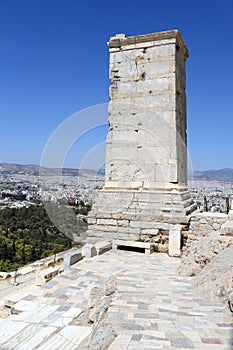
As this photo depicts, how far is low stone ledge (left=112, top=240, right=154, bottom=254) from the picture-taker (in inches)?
293

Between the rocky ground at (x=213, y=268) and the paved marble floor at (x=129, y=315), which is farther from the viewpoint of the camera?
the rocky ground at (x=213, y=268)

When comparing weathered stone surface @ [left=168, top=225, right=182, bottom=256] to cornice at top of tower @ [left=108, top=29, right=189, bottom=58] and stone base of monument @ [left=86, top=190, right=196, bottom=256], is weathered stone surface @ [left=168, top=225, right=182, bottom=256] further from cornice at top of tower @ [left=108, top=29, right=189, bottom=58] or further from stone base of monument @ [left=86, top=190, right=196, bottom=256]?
cornice at top of tower @ [left=108, top=29, right=189, bottom=58]

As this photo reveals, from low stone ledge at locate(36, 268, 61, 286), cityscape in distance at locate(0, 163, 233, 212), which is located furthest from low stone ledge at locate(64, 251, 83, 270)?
cityscape in distance at locate(0, 163, 233, 212)

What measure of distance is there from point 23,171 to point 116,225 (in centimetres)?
4247

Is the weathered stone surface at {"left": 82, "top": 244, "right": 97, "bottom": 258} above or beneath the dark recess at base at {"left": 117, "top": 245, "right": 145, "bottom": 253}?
above

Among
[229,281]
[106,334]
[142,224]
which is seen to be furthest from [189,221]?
[106,334]

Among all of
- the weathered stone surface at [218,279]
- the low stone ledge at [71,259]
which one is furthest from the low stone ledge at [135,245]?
the weathered stone surface at [218,279]

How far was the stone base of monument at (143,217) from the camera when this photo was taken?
7.46 metres

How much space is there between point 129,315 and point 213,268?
1.84 metres

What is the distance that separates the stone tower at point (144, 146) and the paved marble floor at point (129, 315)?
2325 millimetres

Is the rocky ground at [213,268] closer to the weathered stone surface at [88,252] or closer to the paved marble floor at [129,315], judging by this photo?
the paved marble floor at [129,315]

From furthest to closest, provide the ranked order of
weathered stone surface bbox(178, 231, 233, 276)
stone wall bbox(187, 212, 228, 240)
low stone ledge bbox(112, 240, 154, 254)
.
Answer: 1. low stone ledge bbox(112, 240, 154, 254)
2. stone wall bbox(187, 212, 228, 240)
3. weathered stone surface bbox(178, 231, 233, 276)

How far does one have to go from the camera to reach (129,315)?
3.02 metres

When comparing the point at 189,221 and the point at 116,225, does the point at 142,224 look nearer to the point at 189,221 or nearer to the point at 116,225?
the point at 116,225
